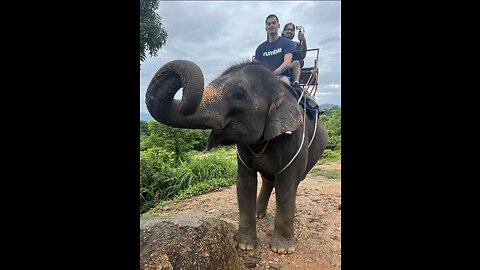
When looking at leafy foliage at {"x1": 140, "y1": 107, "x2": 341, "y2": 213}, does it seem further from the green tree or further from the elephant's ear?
the elephant's ear

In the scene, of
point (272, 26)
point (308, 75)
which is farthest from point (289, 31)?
point (272, 26)

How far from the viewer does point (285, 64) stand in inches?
131

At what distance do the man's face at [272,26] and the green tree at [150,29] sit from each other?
2893mm

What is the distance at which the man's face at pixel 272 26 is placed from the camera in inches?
138

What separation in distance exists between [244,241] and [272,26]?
2.69 metres

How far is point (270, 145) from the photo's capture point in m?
2.60

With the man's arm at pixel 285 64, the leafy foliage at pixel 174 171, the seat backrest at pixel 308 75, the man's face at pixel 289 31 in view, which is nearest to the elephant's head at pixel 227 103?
the man's arm at pixel 285 64

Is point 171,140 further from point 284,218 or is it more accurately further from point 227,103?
point 227,103
